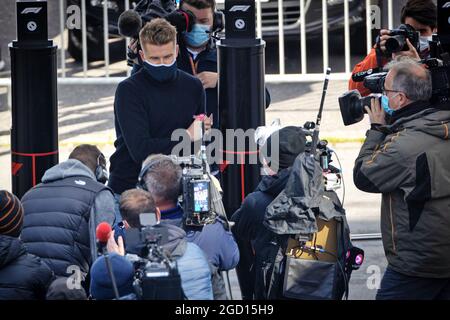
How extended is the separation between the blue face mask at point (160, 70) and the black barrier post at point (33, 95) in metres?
0.87

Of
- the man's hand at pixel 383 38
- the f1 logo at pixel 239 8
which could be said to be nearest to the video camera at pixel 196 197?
the f1 logo at pixel 239 8

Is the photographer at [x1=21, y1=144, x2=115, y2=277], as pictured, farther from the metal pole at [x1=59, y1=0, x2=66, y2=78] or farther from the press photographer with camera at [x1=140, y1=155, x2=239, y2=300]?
the metal pole at [x1=59, y1=0, x2=66, y2=78]

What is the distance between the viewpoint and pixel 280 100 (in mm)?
13594

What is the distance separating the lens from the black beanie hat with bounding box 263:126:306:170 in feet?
24.9

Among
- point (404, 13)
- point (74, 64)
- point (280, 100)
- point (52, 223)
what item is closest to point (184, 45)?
point (404, 13)

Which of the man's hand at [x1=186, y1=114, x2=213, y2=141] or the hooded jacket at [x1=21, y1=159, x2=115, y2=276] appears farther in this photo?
the man's hand at [x1=186, y1=114, x2=213, y2=141]

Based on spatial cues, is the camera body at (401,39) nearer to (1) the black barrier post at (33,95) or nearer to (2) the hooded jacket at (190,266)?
(1) the black barrier post at (33,95)

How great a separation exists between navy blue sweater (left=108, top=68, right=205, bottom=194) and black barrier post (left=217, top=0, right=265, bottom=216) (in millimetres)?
208

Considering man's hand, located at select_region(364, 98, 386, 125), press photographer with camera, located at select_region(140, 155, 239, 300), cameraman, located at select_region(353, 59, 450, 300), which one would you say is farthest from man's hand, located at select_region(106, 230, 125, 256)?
man's hand, located at select_region(364, 98, 386, 125)

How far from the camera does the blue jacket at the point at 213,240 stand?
272 inches

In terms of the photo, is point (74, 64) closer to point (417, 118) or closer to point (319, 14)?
point (319, 14)

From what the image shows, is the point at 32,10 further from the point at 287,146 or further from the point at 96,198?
the point at 287,146

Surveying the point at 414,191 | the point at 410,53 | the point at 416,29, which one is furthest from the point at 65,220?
the point at 416,29
